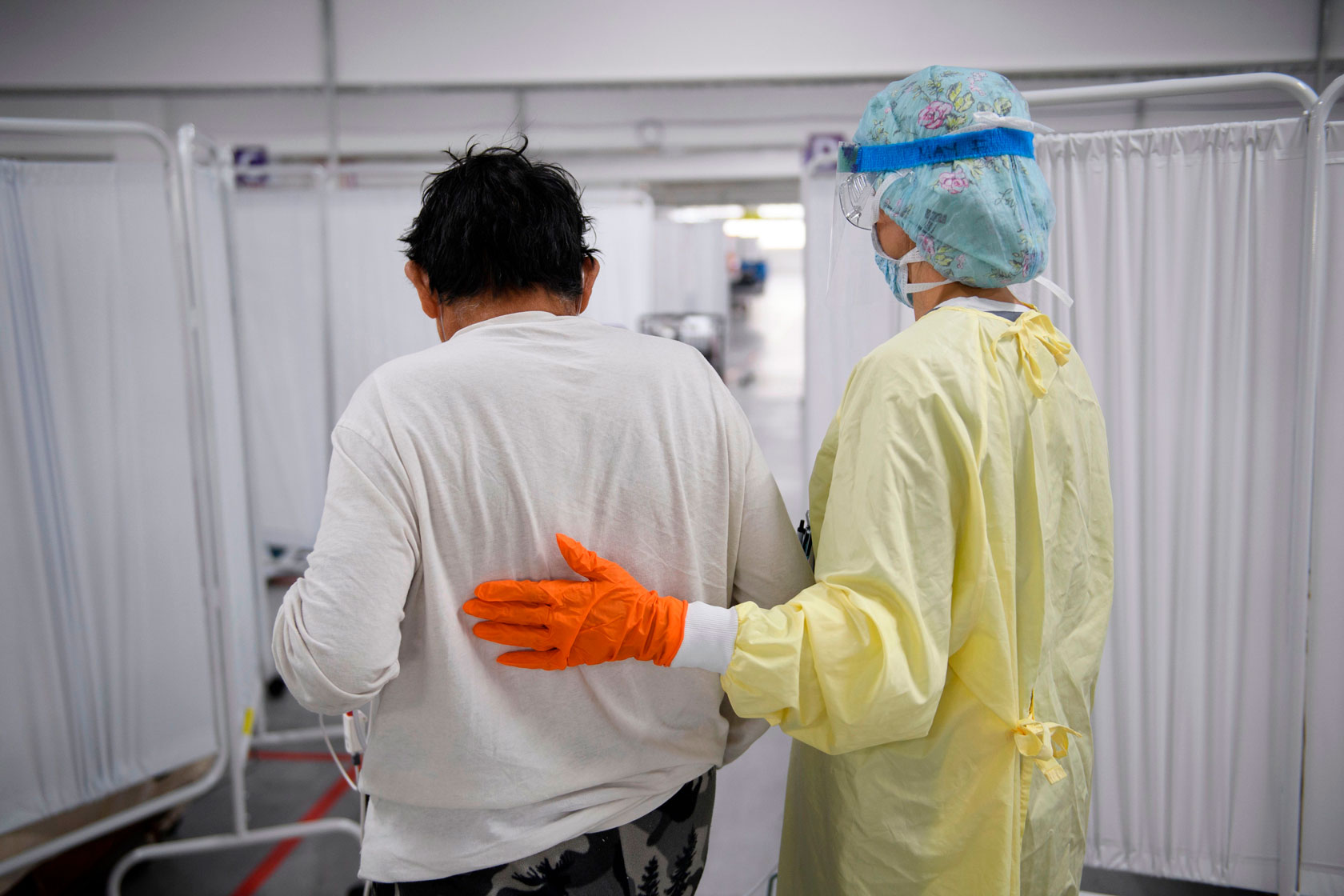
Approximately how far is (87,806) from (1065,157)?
287cm

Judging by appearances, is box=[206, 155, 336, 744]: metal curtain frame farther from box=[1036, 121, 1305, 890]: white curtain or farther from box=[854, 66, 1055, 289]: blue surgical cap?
box=[1036, 121, 1305, 890]: white curtain

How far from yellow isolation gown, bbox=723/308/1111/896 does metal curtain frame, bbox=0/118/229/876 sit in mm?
1655

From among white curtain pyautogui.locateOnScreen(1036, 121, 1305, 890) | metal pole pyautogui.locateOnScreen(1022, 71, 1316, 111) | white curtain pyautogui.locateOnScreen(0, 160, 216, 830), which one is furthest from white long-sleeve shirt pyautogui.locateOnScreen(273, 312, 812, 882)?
white curtain pyautogui.locateOnScreen(0, 160, 216, 830)

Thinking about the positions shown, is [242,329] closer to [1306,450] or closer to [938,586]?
[938,586]

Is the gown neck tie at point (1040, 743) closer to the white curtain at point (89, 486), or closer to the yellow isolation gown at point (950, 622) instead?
the yellow isolation gown at point (950, 622)

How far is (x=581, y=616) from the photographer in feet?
3.00

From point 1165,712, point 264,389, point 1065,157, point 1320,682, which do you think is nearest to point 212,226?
point 264,389

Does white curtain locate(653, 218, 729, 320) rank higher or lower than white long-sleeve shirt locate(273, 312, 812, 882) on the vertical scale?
higher

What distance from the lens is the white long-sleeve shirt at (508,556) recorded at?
877 mm

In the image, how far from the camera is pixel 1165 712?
1911mm

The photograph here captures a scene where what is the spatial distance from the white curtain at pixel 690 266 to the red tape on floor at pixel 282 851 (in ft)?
17.9

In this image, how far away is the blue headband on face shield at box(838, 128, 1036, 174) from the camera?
1017mm

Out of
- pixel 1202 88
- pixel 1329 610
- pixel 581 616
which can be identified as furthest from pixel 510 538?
pixel 1329 610

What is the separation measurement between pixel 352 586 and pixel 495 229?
433 millimetres
